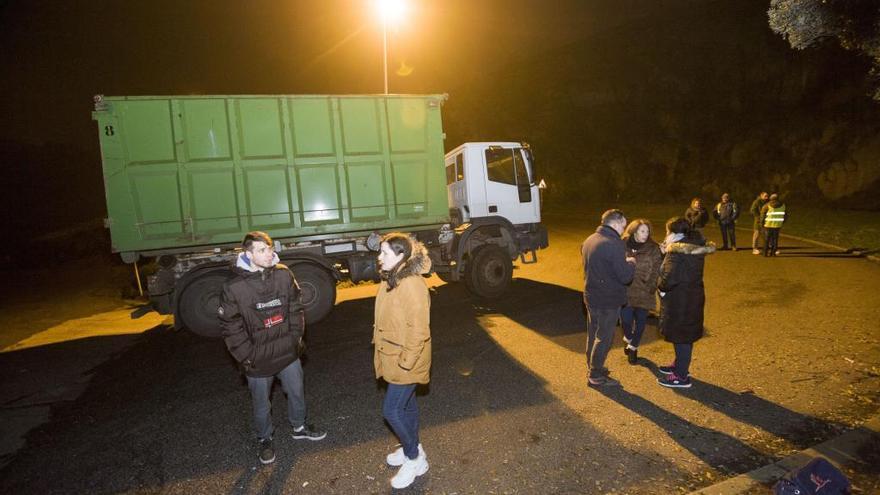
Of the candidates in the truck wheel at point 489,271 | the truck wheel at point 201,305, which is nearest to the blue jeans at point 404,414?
the truck wheel at point 201,305

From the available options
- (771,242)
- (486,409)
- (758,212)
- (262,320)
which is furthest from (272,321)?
(771,242)

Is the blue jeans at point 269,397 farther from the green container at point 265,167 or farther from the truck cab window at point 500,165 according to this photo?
the truck cab window at point 500,165

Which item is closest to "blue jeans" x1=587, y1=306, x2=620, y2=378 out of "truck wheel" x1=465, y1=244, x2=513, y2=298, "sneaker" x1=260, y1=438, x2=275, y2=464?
"sneaker" x1=260, y1=438, x2=275, y2=464

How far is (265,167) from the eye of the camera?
714cm

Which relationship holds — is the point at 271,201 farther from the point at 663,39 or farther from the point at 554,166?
the point at 663,39

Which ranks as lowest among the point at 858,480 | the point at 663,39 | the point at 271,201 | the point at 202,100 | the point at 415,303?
the point at 858,480

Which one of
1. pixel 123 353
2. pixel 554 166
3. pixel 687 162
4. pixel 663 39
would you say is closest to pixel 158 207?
pixel 123 353

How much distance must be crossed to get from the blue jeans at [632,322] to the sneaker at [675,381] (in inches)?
22.3

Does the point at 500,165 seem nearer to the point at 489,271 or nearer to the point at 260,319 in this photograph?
the point at 489,271

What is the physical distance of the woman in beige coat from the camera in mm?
2910

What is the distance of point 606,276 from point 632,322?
1.25m

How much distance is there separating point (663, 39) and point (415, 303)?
49451 mm

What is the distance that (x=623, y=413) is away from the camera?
13.0ft

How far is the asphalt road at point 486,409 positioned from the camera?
3.30 metres
